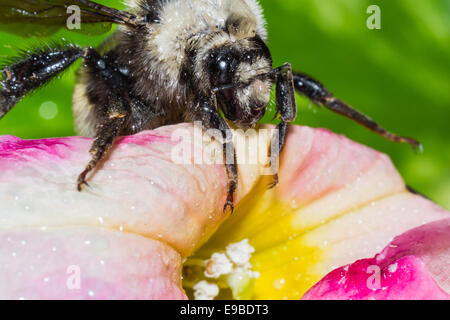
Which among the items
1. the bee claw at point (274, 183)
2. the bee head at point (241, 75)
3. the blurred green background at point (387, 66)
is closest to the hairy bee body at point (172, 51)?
the bee head at point (241, 75)

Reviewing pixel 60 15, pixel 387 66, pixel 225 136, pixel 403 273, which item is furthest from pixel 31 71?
pixel 387 66

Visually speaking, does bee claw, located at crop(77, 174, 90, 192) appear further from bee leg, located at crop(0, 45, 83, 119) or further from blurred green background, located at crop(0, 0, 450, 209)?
blurred green background, located at crop(0, 0, 450, 209)

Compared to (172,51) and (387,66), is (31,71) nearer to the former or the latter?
(172,51)

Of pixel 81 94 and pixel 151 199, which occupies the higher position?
pixel 81 94

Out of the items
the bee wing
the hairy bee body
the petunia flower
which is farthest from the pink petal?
the bee wing

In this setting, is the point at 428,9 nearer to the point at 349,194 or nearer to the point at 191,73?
the point at 349,194

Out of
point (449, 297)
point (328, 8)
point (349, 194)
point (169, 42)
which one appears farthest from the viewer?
point (328, 8)

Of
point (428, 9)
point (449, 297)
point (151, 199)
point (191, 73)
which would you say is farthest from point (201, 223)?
point (428, 9)
